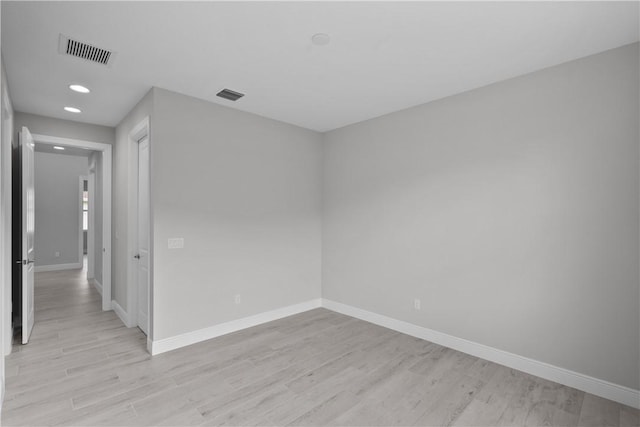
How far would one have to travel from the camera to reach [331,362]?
10.0ft

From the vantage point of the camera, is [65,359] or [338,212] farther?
[338,212]

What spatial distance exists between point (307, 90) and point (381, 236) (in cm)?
199

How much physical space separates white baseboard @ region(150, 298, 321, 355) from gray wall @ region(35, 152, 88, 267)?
6552 mm

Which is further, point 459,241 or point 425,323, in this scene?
point 425,323

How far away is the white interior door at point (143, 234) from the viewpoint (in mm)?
3661

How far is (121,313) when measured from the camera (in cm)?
422

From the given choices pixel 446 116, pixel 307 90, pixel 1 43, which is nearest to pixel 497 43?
pixel 446 116

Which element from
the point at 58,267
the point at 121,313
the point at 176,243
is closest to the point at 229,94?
the point at 176,243

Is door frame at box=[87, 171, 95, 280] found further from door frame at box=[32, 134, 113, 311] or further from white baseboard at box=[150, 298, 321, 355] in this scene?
white baseboard at box=[150, 298, 321, 355]

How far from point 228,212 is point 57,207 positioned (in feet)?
21.6

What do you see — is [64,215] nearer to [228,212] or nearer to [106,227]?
[106,227]

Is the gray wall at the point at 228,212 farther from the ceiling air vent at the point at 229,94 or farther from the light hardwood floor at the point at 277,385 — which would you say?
the light hardwood floor at the point at 277,385

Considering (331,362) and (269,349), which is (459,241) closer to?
(331,362)

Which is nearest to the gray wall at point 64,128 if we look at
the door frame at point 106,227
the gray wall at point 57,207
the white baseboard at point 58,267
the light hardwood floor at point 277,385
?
the door frame at point 106,227
